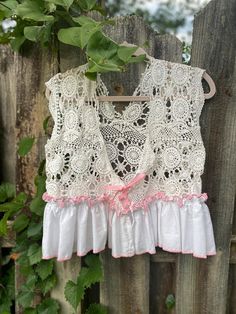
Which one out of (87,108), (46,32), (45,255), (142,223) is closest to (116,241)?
(142,223)

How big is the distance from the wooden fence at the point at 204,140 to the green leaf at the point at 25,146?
0.06 meters

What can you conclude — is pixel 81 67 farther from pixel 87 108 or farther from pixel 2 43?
pixel 2 43

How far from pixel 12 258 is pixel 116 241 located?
0.50 m

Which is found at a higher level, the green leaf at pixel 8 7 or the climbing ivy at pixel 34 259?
the green leaf at pixel 8 7

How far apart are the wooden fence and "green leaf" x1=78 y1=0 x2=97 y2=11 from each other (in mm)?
105

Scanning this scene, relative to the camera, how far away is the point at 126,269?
3.61ft

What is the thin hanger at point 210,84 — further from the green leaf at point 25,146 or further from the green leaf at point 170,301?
the green leaf at point 170,301

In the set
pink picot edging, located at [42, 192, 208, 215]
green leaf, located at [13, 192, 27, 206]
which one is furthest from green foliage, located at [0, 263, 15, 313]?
pink picot edging, located at [42, 192, 208, 215]

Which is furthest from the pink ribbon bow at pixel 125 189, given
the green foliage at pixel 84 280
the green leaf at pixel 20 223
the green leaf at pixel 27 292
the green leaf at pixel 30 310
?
the green leaf at pixel 30 310

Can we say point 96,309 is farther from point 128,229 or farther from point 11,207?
point 11,207

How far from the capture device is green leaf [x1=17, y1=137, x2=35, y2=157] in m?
0.99

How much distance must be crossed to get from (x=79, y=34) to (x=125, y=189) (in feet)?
1.57

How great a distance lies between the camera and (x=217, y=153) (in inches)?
40.7

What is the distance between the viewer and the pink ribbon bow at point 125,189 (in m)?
0.94
